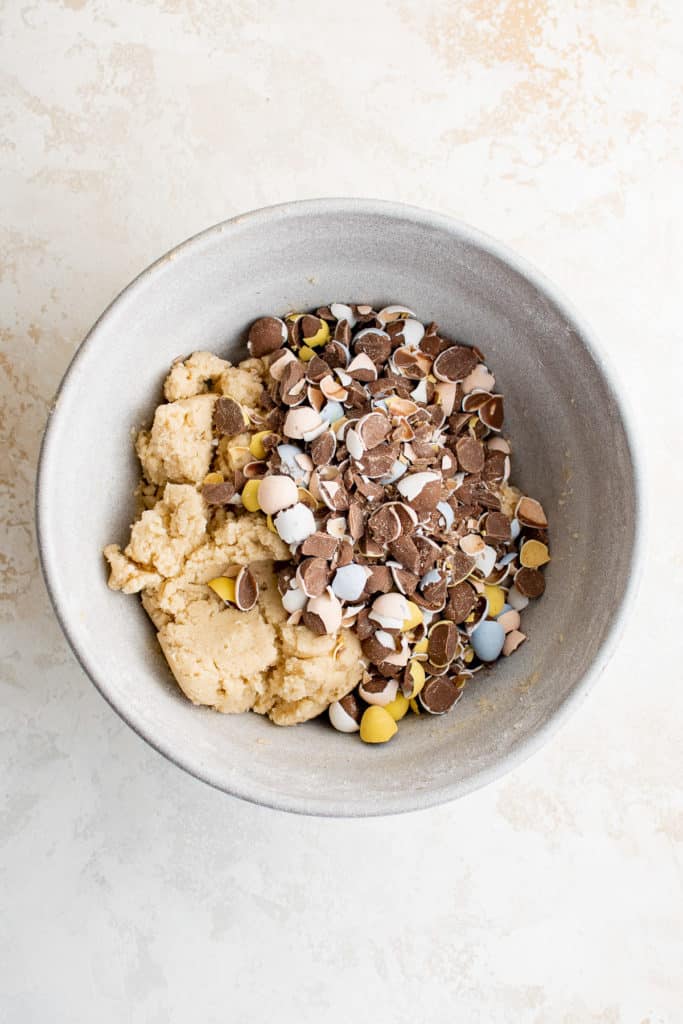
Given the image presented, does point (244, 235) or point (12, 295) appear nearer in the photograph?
point (244, 235)

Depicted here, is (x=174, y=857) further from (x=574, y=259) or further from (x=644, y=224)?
(x=644, y=224)

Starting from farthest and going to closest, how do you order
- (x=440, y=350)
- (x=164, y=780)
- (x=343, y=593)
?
(x=164, y=780) < (x=440, y=350) < (x=343, y=593)

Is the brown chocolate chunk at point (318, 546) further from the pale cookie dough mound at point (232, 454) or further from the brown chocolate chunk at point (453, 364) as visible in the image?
the brown chocolate chunk at point (453, 364)

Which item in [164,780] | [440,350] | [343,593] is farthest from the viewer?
[164,780]

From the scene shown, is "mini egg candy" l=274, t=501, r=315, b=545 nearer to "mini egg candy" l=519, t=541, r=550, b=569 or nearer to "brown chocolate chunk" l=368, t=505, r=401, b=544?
"brown chocolate chunk" l=368, t=505, r=401, b=544

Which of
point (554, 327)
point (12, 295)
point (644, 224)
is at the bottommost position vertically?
point (12, 295)

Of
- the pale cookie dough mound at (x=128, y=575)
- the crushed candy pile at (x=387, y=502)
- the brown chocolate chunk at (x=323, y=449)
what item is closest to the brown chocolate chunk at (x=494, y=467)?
the crushed candy pile at (x=387, y=502)

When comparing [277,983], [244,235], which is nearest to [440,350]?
[244,235]
